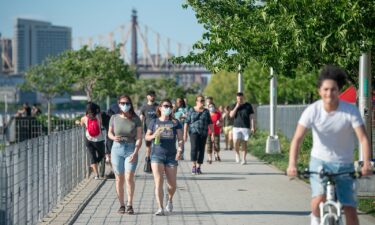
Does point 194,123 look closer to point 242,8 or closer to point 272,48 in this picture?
point 242,8

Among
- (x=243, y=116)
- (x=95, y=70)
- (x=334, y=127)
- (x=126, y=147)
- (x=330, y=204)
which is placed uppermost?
(x=95, y=70)

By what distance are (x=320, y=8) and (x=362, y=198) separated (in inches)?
122

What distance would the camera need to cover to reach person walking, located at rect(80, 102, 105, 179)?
16.9m

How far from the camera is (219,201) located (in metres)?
13.9

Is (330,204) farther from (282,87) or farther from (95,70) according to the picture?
(282,87)

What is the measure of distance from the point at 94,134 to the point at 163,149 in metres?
5.18

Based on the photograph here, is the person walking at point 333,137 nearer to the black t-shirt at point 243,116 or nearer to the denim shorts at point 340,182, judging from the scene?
the denim shorts at point 340,182

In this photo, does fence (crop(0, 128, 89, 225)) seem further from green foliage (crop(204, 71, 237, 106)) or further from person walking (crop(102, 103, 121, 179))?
green foliage (crop(204, 71, 237, 106))

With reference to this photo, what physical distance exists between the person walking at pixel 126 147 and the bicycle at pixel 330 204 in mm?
5136

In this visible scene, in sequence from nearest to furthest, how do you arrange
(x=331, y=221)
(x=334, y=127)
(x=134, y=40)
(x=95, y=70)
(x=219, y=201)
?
(x=331, y=221) → (x=334, y=127) → (x=219, y=201) → (x=95, y=70) → (x=134, y=40)

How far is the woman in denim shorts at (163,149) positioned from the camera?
1201 centimetres

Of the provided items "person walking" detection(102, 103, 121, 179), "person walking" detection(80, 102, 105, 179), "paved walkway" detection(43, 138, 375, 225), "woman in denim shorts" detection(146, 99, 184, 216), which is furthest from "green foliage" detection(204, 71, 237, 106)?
"woman in denim shorts" detection(146, 99, 184, 216)

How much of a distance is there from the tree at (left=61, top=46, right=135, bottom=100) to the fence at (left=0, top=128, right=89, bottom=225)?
31752mm

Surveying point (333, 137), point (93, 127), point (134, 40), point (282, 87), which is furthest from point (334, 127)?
point (134, 40)
